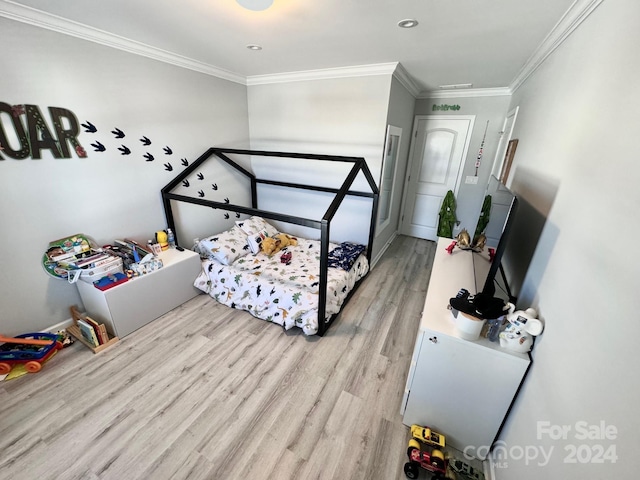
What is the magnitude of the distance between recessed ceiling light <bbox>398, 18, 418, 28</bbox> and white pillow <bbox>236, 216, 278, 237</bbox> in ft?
7.83

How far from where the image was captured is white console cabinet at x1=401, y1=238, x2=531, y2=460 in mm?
1240

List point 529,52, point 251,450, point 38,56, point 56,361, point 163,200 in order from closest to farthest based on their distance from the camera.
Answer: point 251,450 < point 38,56 < point 56,361 < point 529,52 < point 163,200

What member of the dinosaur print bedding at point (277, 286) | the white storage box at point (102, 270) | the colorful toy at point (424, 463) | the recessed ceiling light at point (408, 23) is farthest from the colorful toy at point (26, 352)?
the recessed ceiling light at point (408, 23)

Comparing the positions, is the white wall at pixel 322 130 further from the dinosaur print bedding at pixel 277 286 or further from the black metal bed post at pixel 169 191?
the black metal bed post at pixel 169 191

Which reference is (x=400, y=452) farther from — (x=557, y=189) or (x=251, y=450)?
(x=557, y=189)

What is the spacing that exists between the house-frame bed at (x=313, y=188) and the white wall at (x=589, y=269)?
119 cm

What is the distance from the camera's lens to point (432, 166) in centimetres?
411

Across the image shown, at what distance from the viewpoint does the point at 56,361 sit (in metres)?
1.88

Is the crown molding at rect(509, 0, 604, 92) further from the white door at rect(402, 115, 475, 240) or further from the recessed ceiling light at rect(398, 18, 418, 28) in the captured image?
the white door at rect(402, 115, 475, 240)

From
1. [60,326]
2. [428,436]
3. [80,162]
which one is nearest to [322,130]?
[80,162]

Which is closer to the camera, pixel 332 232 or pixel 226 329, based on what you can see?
pixel 226 329

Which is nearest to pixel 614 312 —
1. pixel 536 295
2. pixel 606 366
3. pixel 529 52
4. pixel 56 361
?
pixel 606 366

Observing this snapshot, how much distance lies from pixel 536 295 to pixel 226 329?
219 cm

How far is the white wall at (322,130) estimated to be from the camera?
2787 mm
